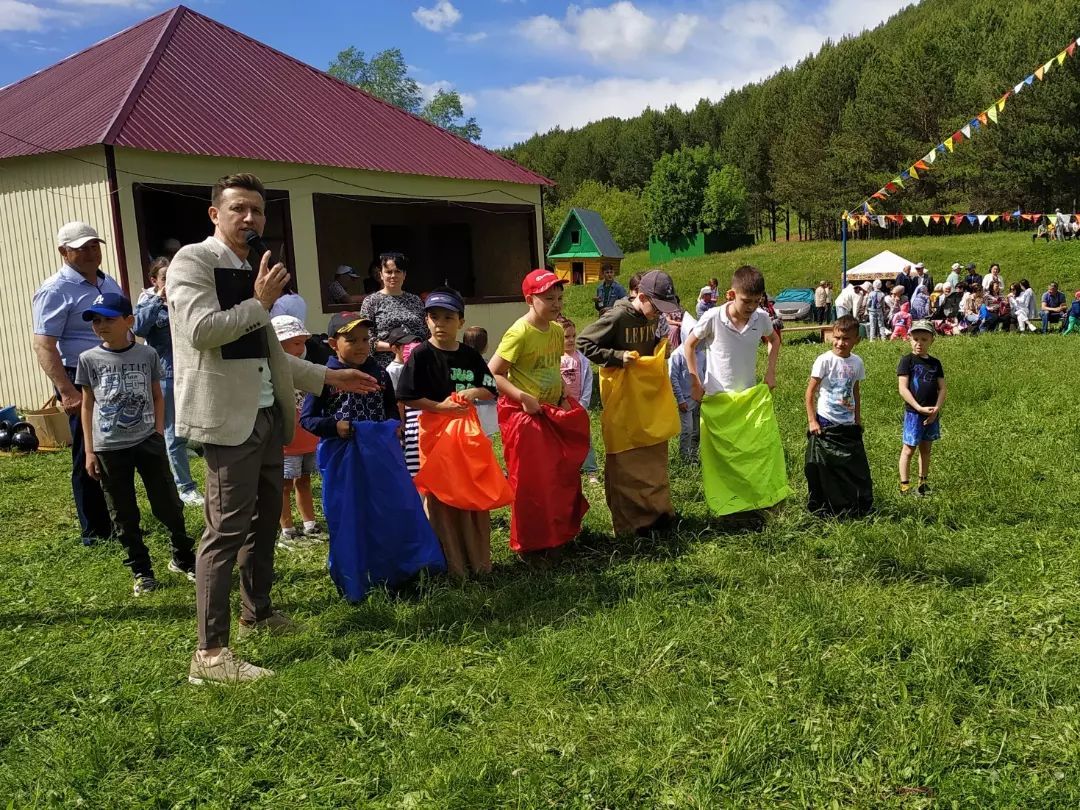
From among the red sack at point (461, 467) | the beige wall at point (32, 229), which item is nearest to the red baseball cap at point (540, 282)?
the red sack at point (461, 467)

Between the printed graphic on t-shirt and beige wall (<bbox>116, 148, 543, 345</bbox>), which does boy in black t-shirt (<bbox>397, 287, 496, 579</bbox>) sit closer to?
the printed graphic on t-shirt

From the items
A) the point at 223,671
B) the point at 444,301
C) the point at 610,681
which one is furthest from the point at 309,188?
the point at 610,681

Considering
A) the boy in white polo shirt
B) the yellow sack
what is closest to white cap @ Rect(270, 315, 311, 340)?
the yellow sack

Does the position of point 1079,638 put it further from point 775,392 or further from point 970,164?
point 970,164

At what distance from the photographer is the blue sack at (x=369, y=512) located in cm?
405

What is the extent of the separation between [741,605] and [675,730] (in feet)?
3.73

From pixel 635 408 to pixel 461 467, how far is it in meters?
1.21

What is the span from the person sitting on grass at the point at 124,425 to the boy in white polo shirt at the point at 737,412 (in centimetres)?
309

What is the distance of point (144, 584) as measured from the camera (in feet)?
14.3

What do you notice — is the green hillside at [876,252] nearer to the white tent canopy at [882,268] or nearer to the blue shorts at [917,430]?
the white tent canopy at [882,268]

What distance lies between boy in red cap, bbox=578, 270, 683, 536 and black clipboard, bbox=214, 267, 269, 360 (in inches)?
83.6

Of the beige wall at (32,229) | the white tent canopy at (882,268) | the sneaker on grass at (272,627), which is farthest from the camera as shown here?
the white tent canopy at (882,268)

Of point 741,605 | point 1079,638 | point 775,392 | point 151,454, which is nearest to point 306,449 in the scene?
point 151,454

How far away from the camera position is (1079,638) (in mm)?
3301
